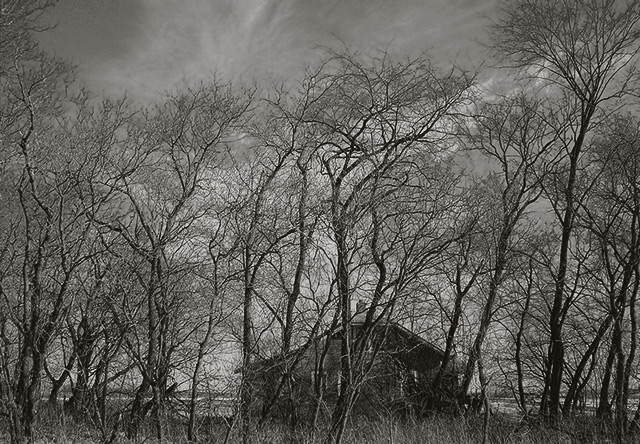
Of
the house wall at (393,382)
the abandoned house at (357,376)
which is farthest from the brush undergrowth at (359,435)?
the house wall at (393,382)

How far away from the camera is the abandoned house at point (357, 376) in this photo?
8.60 meters

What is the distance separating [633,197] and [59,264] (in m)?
11.0

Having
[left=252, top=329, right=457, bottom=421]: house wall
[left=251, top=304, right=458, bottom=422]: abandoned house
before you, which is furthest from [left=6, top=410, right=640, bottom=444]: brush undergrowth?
[left=252, top=329, right=457, bottom=421]: house wall

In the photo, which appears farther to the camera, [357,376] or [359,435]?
[359,435]

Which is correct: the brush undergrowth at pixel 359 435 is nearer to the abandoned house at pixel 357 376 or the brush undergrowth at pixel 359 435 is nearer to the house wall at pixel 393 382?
the abandoned house at pixel 357 376

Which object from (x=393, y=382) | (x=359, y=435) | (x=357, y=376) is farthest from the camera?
(x=393, y=382)

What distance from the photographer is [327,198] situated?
28.7 ft

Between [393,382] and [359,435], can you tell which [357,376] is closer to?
[359,435]

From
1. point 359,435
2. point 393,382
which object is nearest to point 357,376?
point 359,435

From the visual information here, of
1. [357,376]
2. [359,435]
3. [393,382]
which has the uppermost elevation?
[357,376]

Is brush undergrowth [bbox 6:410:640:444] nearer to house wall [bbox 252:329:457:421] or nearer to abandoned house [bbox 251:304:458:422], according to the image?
abandoned house [bbox 251:304:458:422]

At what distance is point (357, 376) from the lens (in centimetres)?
A: 703

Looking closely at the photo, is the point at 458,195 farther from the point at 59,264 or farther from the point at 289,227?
the point at 59,264

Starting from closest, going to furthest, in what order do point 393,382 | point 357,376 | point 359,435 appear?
point 357,376, point 359,435, point 393,382
